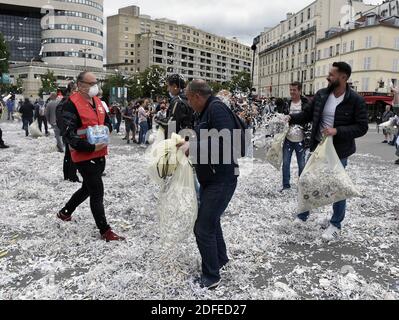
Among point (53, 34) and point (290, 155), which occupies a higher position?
point (53, 34)

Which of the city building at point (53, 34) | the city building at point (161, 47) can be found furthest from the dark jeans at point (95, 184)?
the city building at point (161, 47)

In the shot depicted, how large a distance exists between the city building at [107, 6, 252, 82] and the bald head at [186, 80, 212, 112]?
11535 cm

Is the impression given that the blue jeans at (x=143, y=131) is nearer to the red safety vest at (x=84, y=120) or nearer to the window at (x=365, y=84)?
the red safety vest at (x=84, y=120)

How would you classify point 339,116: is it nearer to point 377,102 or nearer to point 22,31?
point 377,102

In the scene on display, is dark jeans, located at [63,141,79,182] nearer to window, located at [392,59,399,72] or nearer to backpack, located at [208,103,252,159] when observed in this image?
backpack, located at [208,103,252,159]

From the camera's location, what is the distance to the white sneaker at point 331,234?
4.88m

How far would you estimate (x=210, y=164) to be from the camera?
3.34m

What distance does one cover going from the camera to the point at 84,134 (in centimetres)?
451

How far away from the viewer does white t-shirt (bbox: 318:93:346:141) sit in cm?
479

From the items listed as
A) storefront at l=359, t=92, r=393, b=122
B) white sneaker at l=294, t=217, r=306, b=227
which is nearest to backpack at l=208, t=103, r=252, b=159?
white sneaker at l=294, t=217, r=306, b=227

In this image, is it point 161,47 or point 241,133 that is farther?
point 161,47

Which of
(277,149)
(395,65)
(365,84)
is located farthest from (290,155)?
(395,65)

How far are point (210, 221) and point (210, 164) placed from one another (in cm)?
51
